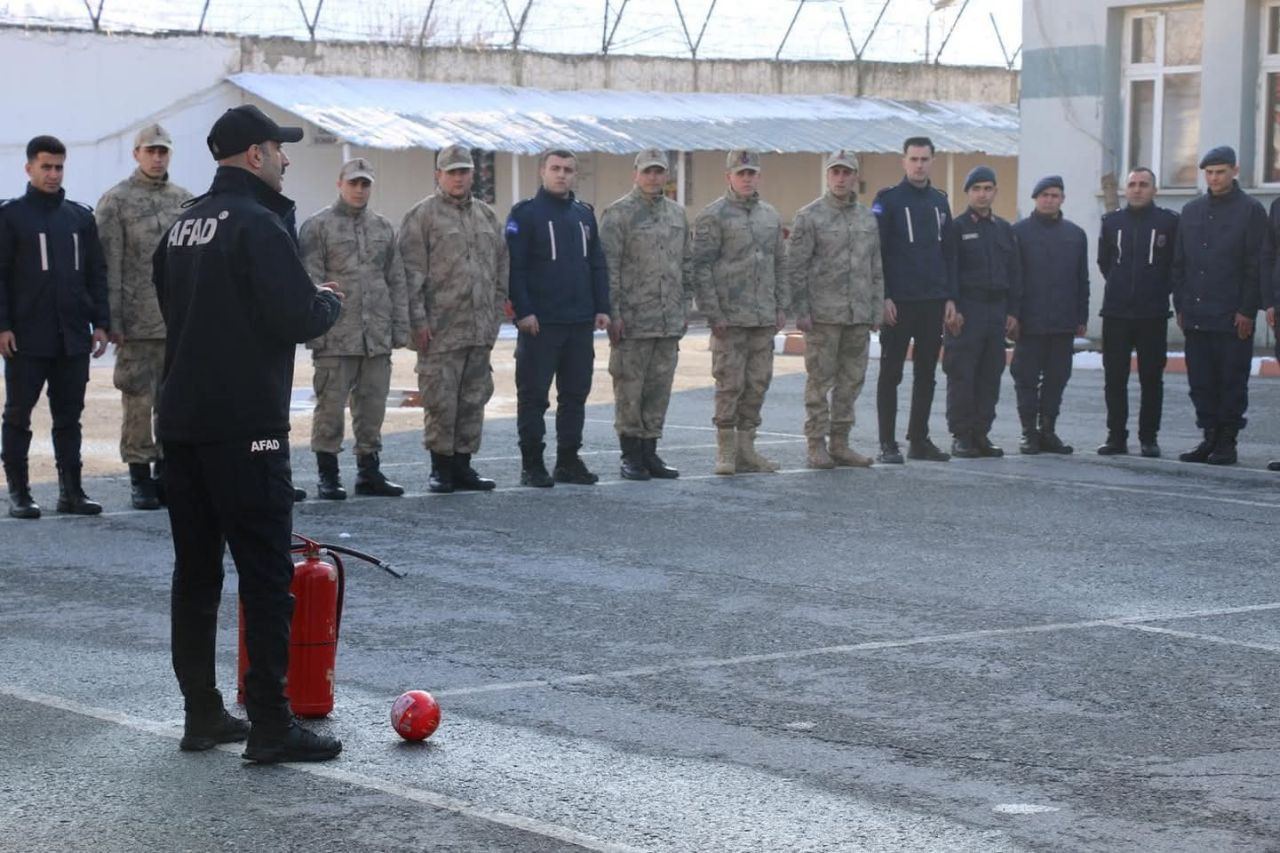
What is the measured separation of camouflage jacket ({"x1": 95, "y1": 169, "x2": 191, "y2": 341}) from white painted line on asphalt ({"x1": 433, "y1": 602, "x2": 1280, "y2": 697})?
18.1ft

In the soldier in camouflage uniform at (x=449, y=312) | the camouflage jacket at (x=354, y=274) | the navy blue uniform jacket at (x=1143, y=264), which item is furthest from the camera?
the navy blue uniform jacket at (x=1143, y=264)

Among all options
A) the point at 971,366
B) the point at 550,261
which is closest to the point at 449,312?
the point at 550,261

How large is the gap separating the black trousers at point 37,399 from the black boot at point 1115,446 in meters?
7.52

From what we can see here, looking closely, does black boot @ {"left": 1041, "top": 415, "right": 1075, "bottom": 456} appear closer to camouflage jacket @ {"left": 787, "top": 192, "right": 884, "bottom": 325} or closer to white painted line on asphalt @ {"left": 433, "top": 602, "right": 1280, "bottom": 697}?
camouflage jacket @ {"left": 787, "top": 192, "right": 884, "bottom": 325}

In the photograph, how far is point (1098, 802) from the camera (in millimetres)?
5883

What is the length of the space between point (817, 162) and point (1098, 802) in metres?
38.6

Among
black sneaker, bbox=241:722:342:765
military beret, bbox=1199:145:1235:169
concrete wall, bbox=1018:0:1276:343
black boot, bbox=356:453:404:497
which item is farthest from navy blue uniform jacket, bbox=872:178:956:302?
concrete wall, bbox=1018:0:1276:343

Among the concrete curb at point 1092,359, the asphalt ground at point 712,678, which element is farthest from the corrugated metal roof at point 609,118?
the asphalt ground at point 712,678

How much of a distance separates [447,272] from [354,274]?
622 mm

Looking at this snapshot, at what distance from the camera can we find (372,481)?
12.8 meters

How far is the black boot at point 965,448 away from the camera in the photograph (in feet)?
49.4

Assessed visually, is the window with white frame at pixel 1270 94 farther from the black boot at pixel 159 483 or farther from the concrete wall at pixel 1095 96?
the black boot at pixel 159 483

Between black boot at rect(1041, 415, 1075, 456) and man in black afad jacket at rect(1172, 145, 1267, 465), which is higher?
man in black afad jacket at rect(1172, 145, 1267, 465)

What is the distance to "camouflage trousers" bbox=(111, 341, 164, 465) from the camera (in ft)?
40.2
